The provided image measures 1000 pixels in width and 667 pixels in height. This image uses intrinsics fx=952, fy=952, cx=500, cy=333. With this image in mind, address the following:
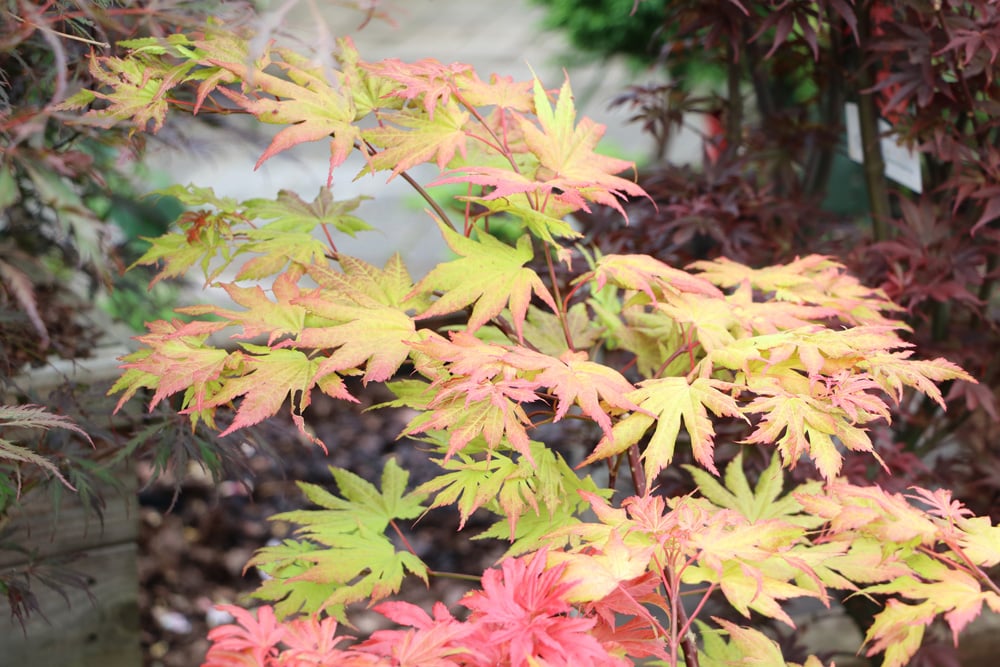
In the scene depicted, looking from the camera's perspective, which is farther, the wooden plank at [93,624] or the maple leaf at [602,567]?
the wooden plank at [93,624]

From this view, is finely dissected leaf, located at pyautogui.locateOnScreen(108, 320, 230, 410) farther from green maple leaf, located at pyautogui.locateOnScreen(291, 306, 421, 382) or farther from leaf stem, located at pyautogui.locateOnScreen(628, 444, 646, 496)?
leaf stem, located at pyautogui.locateOnScreen(628, 444, 646, 496)

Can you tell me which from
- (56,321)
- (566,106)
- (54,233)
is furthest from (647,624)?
(54,233)

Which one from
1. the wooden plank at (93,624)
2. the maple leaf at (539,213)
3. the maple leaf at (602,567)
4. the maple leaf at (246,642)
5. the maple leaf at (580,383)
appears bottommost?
the wooden plank at (93,624)

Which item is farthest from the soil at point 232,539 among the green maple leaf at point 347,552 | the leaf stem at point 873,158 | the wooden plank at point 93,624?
the leaf stem at point 873,158

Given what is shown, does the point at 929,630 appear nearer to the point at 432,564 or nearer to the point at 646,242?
the point at 646,242

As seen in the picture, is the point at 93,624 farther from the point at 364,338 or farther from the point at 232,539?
the point at 364,338

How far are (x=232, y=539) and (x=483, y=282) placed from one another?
1.72 m

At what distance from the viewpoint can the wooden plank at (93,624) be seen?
5.42 feet

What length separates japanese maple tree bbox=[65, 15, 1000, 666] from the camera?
929 millimetres

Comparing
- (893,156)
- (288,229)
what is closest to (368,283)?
(288,229)

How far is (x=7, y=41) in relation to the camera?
2.92 feet

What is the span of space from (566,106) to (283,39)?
0.46 meters

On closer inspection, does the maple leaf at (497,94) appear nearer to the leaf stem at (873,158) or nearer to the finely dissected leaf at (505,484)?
the finely dissected leaf at (505,484)

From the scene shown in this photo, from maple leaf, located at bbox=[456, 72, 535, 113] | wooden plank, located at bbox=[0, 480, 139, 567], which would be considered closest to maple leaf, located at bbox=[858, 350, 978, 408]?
maple leaf, located at bbox=[456, 72, 535, 113]
